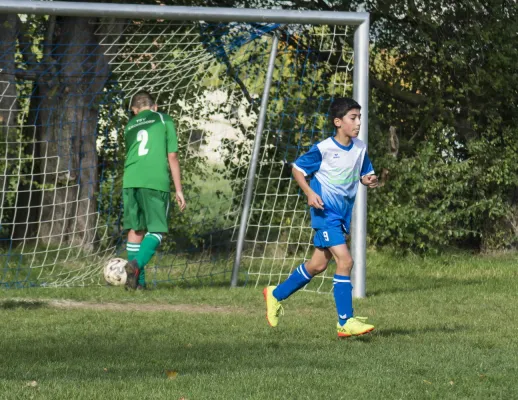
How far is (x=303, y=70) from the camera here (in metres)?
11.9

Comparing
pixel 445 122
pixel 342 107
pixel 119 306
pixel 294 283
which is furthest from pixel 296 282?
pixel 445 122

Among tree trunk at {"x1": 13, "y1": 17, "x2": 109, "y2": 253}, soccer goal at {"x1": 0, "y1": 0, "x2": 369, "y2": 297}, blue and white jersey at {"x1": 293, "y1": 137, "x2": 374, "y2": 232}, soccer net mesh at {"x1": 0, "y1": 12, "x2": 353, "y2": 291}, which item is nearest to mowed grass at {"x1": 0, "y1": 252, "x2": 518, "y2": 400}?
blue and white jersey at {"x1": 293, "y1": 137, "x2": 374, "y2": 232}

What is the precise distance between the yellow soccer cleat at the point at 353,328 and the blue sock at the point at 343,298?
5cm

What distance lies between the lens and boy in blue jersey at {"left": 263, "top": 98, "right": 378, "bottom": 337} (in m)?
7.54

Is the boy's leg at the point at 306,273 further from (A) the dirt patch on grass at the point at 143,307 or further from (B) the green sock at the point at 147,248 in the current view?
(B) the green sock at the point at 147,248

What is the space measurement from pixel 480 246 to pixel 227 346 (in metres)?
7.40

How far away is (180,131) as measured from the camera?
12805 mm

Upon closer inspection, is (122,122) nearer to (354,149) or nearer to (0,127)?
(0,127)

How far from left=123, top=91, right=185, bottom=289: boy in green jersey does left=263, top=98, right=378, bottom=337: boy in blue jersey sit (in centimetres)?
221

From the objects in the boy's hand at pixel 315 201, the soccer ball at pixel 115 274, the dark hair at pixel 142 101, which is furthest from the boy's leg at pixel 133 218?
the boy's hand at pixel 315 201

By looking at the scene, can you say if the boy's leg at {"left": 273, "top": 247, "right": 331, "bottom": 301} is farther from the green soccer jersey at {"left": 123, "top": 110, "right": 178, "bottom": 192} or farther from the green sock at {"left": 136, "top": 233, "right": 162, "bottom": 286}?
the green soccer jersey at {"left": 123, "top": 110, "right": 178, "bottom": 192}

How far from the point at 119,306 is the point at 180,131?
3.94 m

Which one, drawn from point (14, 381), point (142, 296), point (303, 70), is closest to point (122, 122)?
point (303, 70)

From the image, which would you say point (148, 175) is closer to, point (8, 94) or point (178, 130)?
point (178, 130)
